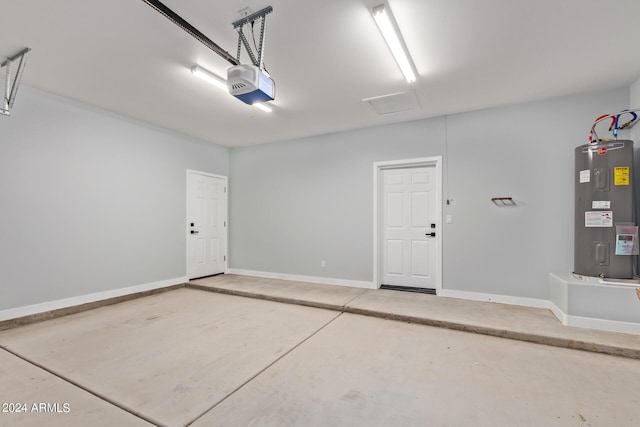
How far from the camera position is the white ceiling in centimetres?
213

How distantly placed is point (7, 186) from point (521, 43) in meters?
5.53

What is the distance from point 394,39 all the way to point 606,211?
283 cm

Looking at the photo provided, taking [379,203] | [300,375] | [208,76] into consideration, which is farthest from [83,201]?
[379,203]

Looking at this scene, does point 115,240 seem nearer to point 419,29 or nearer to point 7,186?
point 7,186

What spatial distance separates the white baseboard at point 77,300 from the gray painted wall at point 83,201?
6 cm

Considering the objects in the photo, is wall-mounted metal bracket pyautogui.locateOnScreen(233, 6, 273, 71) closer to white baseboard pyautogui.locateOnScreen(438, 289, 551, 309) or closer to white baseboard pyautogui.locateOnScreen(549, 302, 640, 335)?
white baseboard pyautogui.locateOnScreen(438, 289, 551, 309)

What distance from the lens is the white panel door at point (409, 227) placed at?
455 centimetres

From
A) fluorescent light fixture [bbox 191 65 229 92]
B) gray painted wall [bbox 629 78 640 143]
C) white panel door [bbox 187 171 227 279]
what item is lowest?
white panel door [bbox 187 171 227 279]

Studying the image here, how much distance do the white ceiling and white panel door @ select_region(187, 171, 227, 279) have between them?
182 cm

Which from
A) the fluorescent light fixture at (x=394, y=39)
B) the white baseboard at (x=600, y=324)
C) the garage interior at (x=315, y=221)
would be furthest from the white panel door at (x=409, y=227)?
the fluorescent light fixture at (x=394, y=39)

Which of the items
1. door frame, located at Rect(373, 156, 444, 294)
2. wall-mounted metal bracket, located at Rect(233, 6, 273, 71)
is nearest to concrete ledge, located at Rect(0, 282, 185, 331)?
door frame, located at Rect(373, 156, 444, 294)

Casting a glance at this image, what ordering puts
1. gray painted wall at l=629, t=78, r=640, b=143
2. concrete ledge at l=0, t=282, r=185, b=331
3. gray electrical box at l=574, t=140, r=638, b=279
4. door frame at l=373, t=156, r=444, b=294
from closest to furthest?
gray electrical box at l=574, t=140, r=638, b=279 → gray painted wall at l=629, t=78, r=640, b=143 → concrete ledge at l=0, t=282, r=185, b=331 → door frame at l=373, t=156, r=444, b=294

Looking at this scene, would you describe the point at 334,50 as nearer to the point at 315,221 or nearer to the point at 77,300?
the point at 315,221

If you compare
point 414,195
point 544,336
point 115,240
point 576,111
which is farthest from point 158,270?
point 576,111
